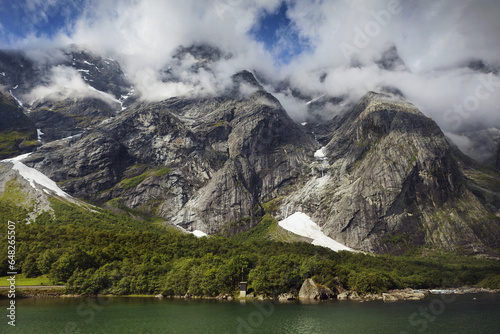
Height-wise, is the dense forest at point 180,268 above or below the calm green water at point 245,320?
above

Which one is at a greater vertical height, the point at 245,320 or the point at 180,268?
the point at 180,268

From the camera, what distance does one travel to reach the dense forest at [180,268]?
9312 centimetres

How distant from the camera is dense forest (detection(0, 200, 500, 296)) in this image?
9312 centimetres

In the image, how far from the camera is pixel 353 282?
103 m

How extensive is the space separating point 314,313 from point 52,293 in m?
67.7

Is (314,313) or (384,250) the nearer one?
(314,313)

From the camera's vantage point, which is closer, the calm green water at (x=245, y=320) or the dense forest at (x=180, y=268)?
the calm green water at (x=245, y=320)

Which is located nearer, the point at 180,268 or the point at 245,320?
the point at 245,320

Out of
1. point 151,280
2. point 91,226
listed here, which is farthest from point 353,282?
point 91,226

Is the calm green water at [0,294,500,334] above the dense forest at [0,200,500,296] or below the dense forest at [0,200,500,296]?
below

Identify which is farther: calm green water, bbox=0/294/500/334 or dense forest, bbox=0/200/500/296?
dense forest, bbox=0/200/500/296

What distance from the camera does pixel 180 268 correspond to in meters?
99.8

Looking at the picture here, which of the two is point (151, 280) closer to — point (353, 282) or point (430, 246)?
point (353, 282)

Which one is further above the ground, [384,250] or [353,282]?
[384,250]
